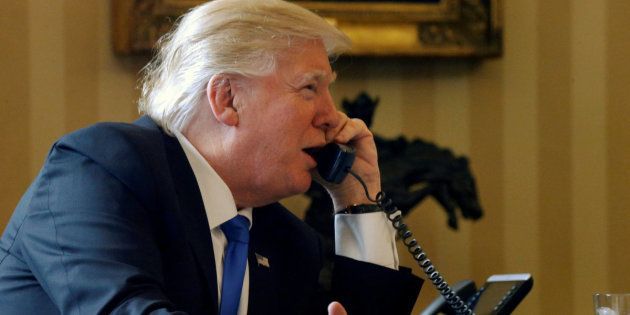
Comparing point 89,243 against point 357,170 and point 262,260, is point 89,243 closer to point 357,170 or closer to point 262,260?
point 262,260

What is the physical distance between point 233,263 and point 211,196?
0.13 metres

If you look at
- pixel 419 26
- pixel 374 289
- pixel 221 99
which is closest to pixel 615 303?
pixel 374 289

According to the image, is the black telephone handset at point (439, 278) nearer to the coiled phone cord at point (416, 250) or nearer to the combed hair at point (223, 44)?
the coiled phone cord at point (416, 250)

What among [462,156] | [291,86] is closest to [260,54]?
[291,86]

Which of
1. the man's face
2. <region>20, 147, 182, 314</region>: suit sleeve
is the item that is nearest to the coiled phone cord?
the man's face

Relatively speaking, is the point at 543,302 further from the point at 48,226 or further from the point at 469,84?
the point at 48,226

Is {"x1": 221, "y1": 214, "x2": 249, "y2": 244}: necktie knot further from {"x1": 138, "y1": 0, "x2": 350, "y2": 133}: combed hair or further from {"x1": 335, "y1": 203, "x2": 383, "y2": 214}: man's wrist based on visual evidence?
{"x1": 335, "y1": 203, "x2": 383, "y2": 214}: man's wrist

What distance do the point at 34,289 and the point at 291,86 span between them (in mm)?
609

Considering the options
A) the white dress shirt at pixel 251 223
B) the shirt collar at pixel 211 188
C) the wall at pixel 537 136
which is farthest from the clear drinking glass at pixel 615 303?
the wall at pixel 537 136

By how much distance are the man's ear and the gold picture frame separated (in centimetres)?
145

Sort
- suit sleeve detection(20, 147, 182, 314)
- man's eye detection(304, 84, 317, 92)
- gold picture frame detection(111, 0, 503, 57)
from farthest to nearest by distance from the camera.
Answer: gold picture frame detection(111, 0, 503, 57) < man's eye detection(304, 84, 317, 92) < suit sleeve detection(20, 147, 182, 314)

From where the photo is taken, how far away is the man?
158cm

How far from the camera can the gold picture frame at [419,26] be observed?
3391 mm

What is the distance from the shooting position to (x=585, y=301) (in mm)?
3605
